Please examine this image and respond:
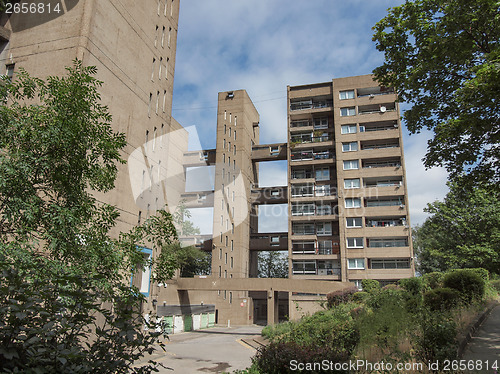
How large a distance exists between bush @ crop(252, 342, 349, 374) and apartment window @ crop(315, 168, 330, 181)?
41.3 metres

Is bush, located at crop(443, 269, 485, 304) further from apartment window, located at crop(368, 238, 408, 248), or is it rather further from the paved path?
apartment window, located at crop(368, 238, 408, 248)

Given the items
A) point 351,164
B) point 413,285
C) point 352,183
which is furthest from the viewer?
point 351,164

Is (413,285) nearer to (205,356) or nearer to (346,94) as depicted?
(205,356)

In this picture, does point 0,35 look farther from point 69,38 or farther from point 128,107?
point 128,107

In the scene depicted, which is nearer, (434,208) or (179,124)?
(434,208)

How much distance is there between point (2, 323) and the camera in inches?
129

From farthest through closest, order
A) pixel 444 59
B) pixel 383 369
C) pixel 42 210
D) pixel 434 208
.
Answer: pixel 434 208, pixel 444 59, pixel 383 369, pixel 42 210

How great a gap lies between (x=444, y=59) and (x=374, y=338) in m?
9.36

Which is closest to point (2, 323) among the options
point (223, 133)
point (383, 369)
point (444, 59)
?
point (383, 369)

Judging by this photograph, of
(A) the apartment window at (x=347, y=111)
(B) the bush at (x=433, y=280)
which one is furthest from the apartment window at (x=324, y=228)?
(B) the bush at (x=433, y=280)

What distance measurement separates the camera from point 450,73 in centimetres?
1266

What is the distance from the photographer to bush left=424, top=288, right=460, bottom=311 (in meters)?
14.5

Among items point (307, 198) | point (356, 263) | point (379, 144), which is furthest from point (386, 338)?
point (379, 144)

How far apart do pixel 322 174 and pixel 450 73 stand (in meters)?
37.4
